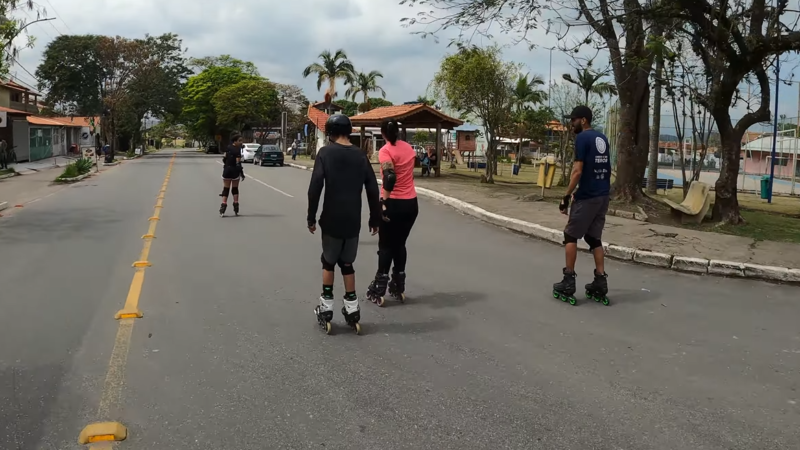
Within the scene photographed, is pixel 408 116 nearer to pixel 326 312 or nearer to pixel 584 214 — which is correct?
pixel 584 214

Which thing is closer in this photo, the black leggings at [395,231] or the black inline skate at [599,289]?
the black leggings at [395,231]

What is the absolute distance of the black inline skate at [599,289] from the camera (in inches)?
269

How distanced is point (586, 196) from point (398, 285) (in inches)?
82.6

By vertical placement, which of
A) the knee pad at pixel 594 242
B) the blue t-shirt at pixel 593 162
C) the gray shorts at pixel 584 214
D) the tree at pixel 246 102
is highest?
the tree at pixel 246 102

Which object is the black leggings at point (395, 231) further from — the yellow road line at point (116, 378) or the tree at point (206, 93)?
the tree at point (206, 93)

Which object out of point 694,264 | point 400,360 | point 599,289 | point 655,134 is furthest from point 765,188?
point 400,360

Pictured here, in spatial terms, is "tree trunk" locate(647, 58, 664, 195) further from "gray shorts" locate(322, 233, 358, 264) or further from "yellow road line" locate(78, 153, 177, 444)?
"yellow road line" locate(78, 153, 177, 444)

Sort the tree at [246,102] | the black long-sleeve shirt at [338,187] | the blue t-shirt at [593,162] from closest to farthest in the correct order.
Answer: the black long-sleeve shirt at [338,187], the blue t-shirt at [593,162], the tree at [246,102]

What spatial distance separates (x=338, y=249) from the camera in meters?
5.57

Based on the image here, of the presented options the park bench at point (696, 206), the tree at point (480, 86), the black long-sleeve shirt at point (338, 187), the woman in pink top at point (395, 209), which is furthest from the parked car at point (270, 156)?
the black long-sleeve shirt at point (338, 187)

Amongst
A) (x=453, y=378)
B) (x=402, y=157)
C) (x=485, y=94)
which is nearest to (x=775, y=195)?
(x=485, y=94)

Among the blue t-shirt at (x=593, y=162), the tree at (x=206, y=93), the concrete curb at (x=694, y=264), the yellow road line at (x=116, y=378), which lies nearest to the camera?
the yellow road line at (x=116, y=378)

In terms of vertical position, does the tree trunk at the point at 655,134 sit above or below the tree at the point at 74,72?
below

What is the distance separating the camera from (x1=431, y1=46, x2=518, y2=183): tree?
25.1 meters
